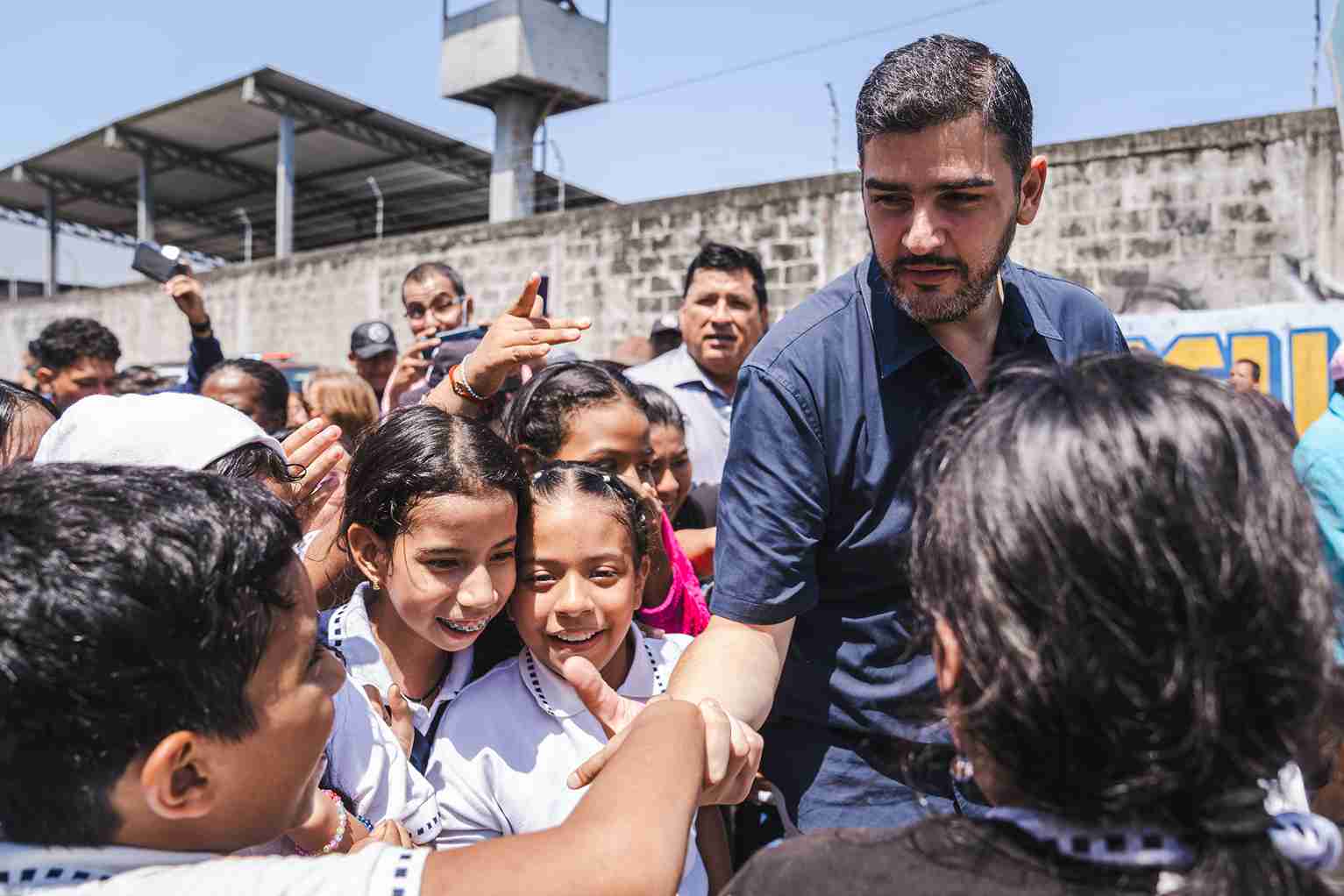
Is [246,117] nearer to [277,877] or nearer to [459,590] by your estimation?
Result: [459,590]

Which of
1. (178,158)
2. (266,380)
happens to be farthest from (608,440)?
(178,158)

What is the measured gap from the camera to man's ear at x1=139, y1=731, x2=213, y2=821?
1.17 metres

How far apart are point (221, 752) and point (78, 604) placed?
0.75 feet

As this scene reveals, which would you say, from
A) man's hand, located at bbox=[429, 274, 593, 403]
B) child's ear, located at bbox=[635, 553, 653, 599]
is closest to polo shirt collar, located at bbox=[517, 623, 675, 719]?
child's ear, located at bbox=[635, 553, 653, 599]

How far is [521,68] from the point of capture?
48.1 ft

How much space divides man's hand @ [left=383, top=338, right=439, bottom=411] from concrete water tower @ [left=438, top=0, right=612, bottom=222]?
9948mm

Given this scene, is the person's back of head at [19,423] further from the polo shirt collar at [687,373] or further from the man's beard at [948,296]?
the polo shirt collar at [687,373]

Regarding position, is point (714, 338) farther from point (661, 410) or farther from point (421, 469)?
point (421, 469)

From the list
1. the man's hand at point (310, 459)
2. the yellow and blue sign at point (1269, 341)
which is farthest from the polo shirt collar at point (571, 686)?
the yellow and blue sign at point (1269, 341)

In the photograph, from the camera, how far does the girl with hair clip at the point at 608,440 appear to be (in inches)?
114

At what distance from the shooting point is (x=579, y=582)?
236 centimetres

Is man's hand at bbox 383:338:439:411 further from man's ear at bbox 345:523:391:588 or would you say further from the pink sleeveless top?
man's ear at bbox 345:523:391:588

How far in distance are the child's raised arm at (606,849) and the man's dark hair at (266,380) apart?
353 cm

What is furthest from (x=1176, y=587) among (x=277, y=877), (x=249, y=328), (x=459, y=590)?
(x=249, y=328)
